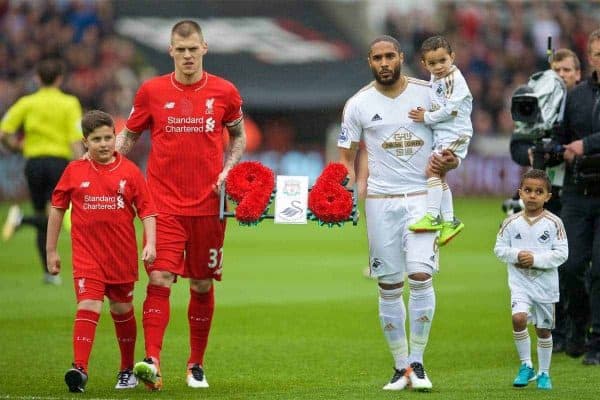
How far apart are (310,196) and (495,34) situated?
99.4 feet

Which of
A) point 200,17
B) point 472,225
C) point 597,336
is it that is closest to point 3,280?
point 597,336

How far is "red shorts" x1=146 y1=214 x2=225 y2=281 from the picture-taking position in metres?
10.5

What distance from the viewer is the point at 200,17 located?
4078cm

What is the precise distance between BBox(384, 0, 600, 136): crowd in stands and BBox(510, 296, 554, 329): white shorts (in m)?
26.3

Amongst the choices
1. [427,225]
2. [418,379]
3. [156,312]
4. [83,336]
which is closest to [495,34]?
[427,225]

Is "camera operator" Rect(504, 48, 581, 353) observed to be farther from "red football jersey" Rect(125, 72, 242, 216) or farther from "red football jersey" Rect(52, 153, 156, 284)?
"red football jersey" Rect(52, 153, 156, 284)

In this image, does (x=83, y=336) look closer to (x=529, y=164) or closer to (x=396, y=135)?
(x=396, y=135)

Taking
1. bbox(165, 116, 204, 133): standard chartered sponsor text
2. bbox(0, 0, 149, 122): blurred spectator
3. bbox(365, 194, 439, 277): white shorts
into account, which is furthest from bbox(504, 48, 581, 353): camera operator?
bbox(0, 0, 149, 122): blurred spectator

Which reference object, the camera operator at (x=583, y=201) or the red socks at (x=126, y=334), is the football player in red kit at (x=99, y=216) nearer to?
the red socks at (x=126, y=334)

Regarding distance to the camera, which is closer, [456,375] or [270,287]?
[456,375]

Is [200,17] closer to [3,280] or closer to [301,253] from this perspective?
[301,253]

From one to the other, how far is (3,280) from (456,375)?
8.88 meters

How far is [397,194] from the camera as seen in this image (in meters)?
10.5

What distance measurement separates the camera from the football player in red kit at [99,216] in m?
10.2
